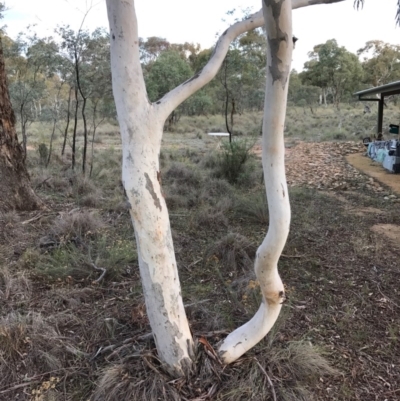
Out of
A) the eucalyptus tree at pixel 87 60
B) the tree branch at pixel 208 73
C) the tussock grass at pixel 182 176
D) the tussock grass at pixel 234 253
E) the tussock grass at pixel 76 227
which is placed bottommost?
the tussock grass at pixel 234 253

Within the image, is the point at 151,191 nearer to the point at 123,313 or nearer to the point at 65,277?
the point at 123,313

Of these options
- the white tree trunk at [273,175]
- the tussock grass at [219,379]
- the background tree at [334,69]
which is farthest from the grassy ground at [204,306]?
the background tree at [334,69]

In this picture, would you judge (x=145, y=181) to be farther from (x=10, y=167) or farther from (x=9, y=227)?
(x=10, y=167)

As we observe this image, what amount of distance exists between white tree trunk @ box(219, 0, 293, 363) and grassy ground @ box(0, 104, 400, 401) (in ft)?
0.73

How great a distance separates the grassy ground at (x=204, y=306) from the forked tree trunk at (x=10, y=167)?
356mm

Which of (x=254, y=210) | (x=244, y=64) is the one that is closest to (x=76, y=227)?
(x=254, y=210)

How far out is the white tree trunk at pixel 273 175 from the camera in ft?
5.23

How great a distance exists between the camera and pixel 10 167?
5.28 meters

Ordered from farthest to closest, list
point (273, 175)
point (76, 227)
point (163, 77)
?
point (163, 77)
point (76, 227)
point (273, 175)

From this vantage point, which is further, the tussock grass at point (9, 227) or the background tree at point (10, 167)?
the background tree at point (10, 167)

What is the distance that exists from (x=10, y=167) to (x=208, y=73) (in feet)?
13.5

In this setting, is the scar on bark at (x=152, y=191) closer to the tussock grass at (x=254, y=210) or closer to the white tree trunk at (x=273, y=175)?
the white tree trunk at (x=273, y=175)

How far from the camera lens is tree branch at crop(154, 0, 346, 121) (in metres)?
1.96

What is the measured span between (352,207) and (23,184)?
17.0 ft
